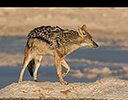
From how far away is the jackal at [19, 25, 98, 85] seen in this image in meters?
17.2

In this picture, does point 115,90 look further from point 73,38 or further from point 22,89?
point 22,89

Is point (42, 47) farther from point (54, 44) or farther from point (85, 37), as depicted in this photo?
point (85, 37)

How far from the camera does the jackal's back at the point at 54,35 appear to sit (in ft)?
57.0

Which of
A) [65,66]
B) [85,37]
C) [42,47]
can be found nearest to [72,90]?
[65,66]

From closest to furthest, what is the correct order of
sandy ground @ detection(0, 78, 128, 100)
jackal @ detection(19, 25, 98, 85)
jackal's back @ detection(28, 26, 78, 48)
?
sandy ground @ detection(0, 78, 128, 100), jackal @ detection(19, 25, 98, 85), jackal's back @ detection(28, 26, 78, 48)

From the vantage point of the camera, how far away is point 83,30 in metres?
17.2

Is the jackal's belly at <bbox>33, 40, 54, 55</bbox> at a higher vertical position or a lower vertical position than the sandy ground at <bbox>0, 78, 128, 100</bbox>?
higher

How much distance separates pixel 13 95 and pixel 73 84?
3588 millimetres

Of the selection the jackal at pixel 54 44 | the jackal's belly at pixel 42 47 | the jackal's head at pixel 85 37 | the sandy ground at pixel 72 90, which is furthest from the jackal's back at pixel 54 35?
the sandy ground at pixel 72 90

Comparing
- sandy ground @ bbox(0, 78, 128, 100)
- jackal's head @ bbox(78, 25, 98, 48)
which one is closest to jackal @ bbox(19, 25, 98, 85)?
jackal's head @ bbox(78, 25, 98, 48)

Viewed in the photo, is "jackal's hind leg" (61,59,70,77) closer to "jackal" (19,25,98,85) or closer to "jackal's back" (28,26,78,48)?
"jackal" (19,25,98,85)

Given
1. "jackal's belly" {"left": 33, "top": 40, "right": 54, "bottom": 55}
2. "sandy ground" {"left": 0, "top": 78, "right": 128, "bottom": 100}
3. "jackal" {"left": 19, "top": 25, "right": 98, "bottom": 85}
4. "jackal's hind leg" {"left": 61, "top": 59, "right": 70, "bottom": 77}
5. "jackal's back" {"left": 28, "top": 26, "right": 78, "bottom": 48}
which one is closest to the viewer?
"sandy ground" {"left": 0, "top": 78, "right": 128, "bottom": 100}

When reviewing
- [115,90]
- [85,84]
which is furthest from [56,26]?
[115,90]

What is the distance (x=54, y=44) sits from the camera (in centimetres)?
1730
